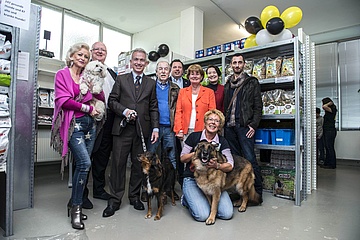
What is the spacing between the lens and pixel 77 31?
582 cm

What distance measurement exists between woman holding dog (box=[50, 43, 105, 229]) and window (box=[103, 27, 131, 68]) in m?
4.51

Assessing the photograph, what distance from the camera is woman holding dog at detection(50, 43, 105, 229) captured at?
73.7 inches

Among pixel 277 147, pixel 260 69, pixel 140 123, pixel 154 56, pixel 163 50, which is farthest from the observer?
pixel 154 56

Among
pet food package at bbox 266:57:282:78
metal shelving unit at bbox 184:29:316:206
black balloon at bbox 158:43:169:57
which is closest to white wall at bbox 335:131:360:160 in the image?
metal shelving unit at bbox 184:29:316:206

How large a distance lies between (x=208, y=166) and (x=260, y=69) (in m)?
1.65

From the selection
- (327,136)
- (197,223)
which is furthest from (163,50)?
(327,136)

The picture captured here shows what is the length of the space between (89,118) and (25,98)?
35.5 inches

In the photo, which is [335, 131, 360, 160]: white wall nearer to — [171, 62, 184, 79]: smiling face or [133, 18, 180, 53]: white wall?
[133, 18, 180, 53]: white wall

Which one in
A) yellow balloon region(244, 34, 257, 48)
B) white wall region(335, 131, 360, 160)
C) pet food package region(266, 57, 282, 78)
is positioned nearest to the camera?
pet food package region(266, 57, 282, 78)

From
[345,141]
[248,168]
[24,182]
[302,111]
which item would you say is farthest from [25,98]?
[345,141]

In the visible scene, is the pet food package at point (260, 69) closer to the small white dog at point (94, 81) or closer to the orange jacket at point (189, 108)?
the orange jacket at point (189, 108)

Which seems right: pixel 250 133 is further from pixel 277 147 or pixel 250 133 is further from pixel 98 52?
pixel 98 52

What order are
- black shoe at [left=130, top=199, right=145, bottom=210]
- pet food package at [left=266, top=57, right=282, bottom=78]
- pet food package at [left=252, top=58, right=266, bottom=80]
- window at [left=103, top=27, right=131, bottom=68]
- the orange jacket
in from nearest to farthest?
black shoe at [left=130, top=199, right=145, bottom=210], the orange jacket, pet food package at [left=266, top=57, right=282, bottom=78], pet food package at [left=252, top=58, right=266, bottom=80], window at [left=103, top=27, right=131, bottom=68]

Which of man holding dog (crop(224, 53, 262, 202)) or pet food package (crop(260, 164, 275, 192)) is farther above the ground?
man holding dog (crop(224, 53, 262, 202))
